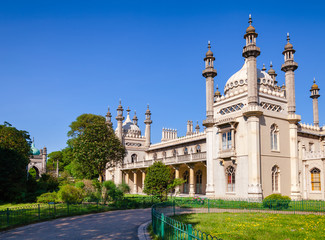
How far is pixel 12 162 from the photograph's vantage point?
29953 mm

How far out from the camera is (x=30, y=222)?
15391mm

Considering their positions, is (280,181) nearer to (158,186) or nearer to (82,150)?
(158,186)

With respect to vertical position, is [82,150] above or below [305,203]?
above

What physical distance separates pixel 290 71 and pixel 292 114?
406 centimetres

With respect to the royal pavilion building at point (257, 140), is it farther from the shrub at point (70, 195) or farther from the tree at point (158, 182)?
the shrub at point (70, 195)

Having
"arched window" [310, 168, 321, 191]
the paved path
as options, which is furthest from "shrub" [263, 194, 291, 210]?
the paved path

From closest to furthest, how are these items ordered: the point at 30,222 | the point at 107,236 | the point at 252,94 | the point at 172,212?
the point at 107,236, the point at 30,222, the point at 172,212, the point at 252,94

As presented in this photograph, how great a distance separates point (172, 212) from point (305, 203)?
28.9ft

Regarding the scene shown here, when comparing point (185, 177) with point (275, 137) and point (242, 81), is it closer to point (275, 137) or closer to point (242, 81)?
point (275, 137)

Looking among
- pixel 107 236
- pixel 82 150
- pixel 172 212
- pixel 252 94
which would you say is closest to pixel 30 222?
pixel 107 236

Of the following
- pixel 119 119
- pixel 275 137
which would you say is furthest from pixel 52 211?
pixel 119 119

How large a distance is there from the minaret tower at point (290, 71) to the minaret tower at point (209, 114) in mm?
6645

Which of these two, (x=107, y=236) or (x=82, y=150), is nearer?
(x=107, y=236)

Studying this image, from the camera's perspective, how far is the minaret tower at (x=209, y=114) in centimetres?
2825
